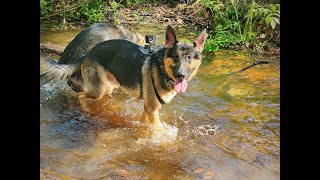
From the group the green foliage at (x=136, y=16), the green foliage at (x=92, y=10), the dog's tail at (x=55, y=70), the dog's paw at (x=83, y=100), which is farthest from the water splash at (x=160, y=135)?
the green foliage at (x=136, y=16)

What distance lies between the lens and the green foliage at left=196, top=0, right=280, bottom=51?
28.6 feet

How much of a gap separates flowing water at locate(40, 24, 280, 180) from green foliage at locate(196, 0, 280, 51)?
145 cm

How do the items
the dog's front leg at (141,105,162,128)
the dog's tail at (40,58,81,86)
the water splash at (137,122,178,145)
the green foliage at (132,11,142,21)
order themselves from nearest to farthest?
the water splash at (137,122,178,145)
the dog's front leg at (141,105,162,128)
the dog's tail at (40,58,81,86)
the green foliage at (132,11,142,21)

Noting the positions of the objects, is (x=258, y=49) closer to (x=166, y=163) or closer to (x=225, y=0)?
(x=225, y=0)

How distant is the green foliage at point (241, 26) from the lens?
8703 millimetres

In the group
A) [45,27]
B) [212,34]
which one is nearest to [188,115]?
[212,34]

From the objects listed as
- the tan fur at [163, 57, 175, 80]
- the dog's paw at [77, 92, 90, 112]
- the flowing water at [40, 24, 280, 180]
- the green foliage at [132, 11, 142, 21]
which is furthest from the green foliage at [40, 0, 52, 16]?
the tan fur at [163, 57, 175, 80]

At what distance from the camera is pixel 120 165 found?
4.50 metres

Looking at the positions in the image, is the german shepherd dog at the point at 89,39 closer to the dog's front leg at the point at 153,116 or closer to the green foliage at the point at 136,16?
the dog's front leg at the point at 153,116

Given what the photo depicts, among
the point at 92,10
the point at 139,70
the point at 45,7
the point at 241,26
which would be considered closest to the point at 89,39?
the point at 139,70

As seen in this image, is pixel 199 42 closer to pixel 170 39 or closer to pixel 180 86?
pixel 170 39

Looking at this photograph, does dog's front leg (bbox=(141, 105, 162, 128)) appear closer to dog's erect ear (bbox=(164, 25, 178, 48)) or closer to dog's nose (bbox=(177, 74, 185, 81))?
dog's nose (bbox=(177, 74, 185, 81))

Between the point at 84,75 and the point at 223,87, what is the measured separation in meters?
2.50

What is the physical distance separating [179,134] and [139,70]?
1116 mm
